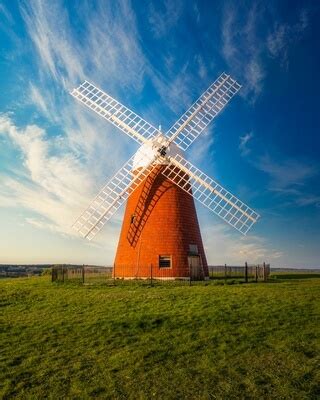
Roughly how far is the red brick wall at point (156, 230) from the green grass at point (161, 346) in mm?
4742

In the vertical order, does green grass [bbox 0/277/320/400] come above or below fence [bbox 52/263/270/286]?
below

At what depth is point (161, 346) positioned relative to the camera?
9.95 metres

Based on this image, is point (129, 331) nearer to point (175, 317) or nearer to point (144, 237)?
point (175, 317)

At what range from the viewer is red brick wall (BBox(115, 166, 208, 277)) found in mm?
20672

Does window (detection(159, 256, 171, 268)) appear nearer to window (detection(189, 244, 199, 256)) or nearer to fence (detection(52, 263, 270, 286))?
fence (detection(52, 263, 270, 286))

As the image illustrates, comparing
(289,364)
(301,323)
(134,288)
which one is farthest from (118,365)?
(134,288)

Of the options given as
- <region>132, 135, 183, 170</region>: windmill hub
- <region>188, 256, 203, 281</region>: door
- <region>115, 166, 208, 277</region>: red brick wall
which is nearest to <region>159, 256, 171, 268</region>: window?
<region>115, 166, 208, 277</region>: red brick wall

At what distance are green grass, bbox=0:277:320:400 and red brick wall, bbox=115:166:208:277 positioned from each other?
4.74 meters

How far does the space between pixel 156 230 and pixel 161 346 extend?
11.0 m

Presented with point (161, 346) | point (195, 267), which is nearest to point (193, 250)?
point (195, 267)

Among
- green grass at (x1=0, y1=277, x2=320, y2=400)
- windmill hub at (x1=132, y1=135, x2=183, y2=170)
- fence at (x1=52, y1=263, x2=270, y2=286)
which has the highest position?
windmill hub at (x1=132, y1=135, x2=183, y2=170)

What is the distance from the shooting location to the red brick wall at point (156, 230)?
814 inches

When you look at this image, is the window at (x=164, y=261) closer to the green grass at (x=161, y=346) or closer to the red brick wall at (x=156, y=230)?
the red brick wall at (x=156, y=230)

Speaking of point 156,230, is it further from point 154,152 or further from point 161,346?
point 161,346
